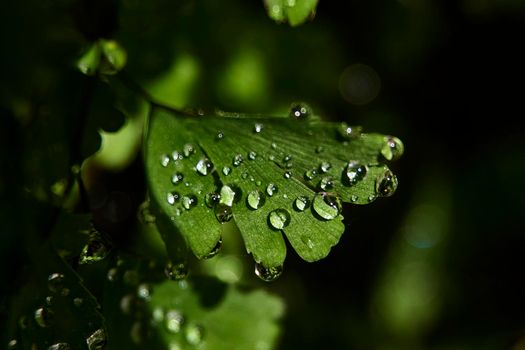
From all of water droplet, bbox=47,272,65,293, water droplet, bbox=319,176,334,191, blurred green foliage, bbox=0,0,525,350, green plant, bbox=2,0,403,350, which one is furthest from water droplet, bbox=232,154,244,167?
blurred green foliage, bbox=0,0,525,350

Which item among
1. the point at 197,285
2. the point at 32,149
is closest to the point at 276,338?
the point at 197,285

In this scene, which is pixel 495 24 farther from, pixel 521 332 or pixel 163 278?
pixel 163 278

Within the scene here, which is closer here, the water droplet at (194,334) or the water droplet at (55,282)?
the water droplet at (55,282)

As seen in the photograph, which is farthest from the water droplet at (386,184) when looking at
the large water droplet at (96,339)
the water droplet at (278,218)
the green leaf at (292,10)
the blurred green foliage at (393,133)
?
the blurred green foliage at (393,133)

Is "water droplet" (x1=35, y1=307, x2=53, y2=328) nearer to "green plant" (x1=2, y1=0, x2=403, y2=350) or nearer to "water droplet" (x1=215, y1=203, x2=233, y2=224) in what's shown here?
"green plant" (x1=2, y1=0, x2=403, y2=350)

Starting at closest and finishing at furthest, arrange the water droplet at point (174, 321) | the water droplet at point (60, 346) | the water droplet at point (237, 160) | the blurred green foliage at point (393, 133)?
1. the water droplet at point (60, 346)
2. the water droplet at point (237, 160)
3. the water droplet at point (174, 321)
4. the blurred green foliage at point (393, 133)

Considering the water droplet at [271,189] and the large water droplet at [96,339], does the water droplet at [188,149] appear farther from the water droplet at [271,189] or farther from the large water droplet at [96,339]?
the large water droplet at [96,339]

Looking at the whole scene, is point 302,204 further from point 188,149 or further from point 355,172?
point 188,149

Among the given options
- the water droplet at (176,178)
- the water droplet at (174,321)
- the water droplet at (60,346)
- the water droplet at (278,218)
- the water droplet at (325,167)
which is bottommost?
the water droplet at (174,321)

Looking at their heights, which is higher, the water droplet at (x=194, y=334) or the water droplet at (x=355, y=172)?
the water droplet at (x=355, y=172)
